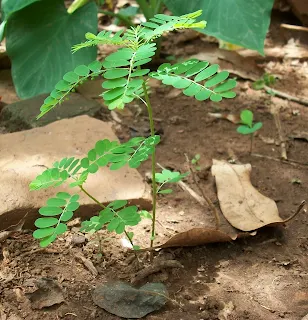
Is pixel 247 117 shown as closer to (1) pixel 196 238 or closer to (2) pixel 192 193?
(2) pixel 192 193

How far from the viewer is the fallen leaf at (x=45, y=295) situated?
1.42 meters

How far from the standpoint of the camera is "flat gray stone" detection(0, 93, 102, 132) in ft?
7.84

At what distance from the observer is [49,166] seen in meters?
1.92

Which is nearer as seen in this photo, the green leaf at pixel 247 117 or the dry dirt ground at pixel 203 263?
the dry dirt ground at pixel 203 263

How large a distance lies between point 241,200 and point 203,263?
0.34 meters

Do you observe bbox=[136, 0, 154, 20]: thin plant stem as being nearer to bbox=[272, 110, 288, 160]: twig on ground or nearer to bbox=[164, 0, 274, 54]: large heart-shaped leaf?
bbox=[164, 0, 274, 54]: large heart-shaped leaf

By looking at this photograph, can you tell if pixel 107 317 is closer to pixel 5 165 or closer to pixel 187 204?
pixel 187 204

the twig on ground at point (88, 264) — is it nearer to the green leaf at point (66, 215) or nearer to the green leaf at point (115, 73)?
the green leaf at point (66, 215)

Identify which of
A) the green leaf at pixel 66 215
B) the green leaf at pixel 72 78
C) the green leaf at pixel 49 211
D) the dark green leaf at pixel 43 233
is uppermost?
the green leaf at pixel 72 78

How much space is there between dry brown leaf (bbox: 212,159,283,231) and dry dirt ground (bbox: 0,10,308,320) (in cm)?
4

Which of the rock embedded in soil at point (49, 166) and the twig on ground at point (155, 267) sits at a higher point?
the rock embedded in soil at point (49, 166)

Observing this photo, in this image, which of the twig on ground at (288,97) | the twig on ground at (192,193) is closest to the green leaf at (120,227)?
the twig on ground at (192,193)

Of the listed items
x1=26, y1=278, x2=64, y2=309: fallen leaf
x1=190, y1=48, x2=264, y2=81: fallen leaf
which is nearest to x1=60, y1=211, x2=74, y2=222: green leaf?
x1=26, y1=278, x2=64, y2=309: fallen leaf

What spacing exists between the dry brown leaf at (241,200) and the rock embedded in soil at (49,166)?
0.88 ft
